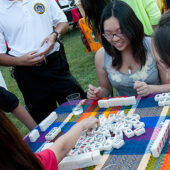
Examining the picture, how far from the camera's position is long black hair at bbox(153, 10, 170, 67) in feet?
4.11

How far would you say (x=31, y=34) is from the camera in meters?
2.45

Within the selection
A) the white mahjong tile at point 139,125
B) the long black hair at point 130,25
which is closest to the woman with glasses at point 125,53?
the long black hair at point 130,25

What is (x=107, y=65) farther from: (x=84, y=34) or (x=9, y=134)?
(x=84, y=34)

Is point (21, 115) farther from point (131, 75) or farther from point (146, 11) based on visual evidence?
point (146, 11)

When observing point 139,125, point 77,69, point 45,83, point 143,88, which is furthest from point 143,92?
point 77,69

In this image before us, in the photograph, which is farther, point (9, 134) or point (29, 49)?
point (29, 49)

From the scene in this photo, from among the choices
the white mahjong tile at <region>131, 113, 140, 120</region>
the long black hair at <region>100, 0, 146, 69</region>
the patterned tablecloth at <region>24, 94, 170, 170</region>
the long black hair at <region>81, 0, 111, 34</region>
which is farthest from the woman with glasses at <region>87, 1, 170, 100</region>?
the long black hair at <region>81, 0, 111, 34</region>

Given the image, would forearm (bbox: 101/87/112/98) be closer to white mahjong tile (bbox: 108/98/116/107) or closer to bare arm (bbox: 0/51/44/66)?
white mahjong tile (bbox: 108/98/116/107)

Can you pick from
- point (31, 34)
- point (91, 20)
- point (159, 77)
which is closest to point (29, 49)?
point (31, 34)

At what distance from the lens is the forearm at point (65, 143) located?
1.36 m

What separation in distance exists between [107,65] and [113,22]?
0.40m

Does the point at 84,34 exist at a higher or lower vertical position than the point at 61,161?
lower

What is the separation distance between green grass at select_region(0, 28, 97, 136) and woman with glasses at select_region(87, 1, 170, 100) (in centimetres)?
214

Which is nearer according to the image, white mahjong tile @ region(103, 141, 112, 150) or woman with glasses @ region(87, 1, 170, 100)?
white mahjong tile @ region(103, 141, 112, 150)
